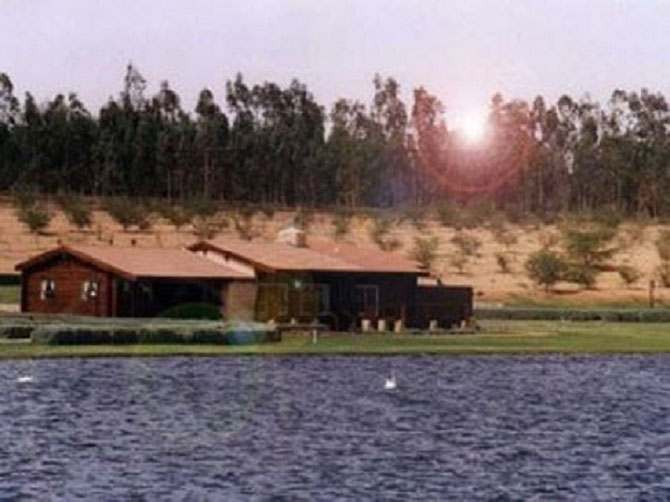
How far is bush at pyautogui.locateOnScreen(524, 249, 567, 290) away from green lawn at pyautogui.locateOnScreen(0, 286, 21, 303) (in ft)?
151

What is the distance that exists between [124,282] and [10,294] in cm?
2122

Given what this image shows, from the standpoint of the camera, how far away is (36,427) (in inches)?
1823

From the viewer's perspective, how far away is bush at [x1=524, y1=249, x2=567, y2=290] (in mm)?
136375

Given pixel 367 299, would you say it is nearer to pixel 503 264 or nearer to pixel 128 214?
pixel 503 264

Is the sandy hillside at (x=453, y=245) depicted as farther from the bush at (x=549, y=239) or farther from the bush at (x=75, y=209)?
the bush at (x=75, y=209)

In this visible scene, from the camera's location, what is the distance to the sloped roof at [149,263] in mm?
92562

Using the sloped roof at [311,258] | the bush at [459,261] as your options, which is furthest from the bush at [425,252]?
the sloped roof at [311,258]

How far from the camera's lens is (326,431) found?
47.1m

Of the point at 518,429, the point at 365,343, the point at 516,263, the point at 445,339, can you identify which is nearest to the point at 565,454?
the point at 518,429

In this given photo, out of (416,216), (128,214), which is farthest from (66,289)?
(416,216)

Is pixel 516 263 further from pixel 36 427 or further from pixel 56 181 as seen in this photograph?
pixel 36 427

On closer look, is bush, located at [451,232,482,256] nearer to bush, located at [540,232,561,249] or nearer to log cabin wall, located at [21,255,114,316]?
bush, located at [540,232,561,249]

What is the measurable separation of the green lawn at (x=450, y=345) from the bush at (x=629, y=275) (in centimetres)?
4001

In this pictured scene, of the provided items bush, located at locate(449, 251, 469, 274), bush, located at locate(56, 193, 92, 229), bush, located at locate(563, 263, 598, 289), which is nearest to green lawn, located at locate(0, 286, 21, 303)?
bush, located at locate(56, 193, 92, 229)
